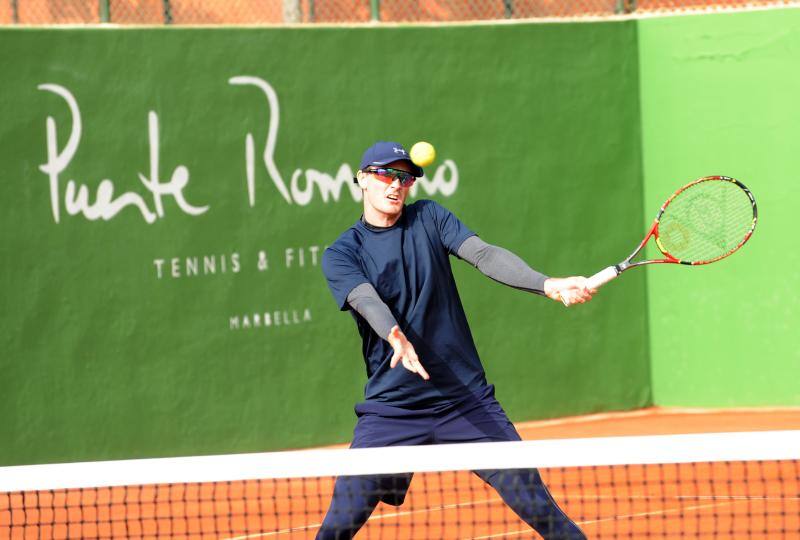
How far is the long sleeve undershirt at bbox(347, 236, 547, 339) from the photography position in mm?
4508

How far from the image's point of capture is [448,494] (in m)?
7.54

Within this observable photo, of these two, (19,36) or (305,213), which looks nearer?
(19,36)

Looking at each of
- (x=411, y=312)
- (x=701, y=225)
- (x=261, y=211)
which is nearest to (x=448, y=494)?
(x=261, y=211)

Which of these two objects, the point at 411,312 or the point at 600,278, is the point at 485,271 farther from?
the point at 600,278

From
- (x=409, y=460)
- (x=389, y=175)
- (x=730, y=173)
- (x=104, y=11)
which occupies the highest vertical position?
(x=104, y=11)

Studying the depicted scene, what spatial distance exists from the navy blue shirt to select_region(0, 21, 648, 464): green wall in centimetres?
392

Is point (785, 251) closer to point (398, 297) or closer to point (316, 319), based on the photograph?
point (316, 319)

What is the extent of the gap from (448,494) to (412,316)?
2.98 metres

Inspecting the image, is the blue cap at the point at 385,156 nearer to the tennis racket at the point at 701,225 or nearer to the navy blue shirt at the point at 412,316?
the navy blue shirt at the point at 412,316

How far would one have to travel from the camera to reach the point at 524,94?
9.63m

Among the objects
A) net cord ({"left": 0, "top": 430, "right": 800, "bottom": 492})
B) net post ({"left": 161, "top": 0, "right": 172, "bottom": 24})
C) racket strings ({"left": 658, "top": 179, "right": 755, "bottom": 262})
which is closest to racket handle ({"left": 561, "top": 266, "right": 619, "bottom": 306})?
net cord ({"left": 0, "top": 430, "right": 800, "bottom": 492})

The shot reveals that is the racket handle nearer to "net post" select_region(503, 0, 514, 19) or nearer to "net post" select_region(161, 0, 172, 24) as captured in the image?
"net post" select_region(161, 0, 172, 24)

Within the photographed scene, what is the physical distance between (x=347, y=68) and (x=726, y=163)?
3.05 m

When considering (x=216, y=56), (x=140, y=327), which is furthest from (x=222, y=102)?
(x=140, y=327)
